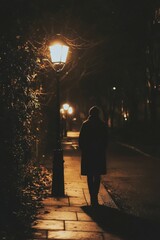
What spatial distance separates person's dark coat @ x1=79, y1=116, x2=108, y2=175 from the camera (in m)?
9.00

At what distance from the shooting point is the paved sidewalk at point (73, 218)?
6.80 metres

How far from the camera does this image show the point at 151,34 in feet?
97.6

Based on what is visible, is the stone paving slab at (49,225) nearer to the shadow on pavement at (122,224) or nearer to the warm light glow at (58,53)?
the shadow on pavement at (122,224)

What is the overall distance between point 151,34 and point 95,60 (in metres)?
7.79

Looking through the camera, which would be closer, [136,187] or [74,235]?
[74,235]

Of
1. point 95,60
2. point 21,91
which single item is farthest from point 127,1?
point 21,91

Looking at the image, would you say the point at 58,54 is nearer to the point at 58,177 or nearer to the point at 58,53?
the point at 58,53

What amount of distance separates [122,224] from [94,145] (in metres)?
1.93

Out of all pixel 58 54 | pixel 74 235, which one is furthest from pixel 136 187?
pixel 74 235

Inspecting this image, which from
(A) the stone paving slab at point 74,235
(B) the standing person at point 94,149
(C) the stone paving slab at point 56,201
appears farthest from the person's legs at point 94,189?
(A) the stone paving slab at point 74,235

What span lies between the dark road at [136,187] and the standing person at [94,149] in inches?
36.8

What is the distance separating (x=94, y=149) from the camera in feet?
29.7

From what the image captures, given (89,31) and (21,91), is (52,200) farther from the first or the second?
(89,31)

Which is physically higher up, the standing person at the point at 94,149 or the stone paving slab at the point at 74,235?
the standing person at the point at 94,149
